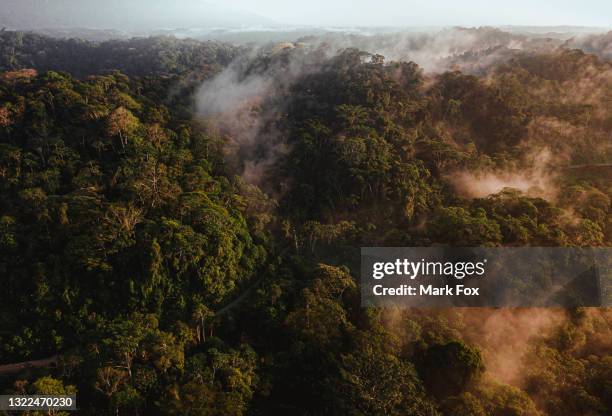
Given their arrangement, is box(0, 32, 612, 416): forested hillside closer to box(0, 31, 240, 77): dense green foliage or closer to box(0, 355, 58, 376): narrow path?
box(0, 355, 58, 376): narrow path

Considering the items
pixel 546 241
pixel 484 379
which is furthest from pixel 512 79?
pixel 484 379

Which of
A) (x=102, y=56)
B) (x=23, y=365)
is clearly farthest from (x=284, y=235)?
(x=102, y=56)

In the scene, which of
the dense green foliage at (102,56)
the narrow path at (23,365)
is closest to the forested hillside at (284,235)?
the narrow path at (23,365)

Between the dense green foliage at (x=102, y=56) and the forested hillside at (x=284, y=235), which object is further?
the dense green foliage at (x=102, y=56)

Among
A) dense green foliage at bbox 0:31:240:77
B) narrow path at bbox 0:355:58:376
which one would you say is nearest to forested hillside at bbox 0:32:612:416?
narrow path at bbox 0:355:58:376

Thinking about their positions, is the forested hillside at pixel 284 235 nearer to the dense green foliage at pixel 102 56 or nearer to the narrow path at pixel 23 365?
the narrow path at pixel 23 365

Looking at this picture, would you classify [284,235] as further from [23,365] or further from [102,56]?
[102,56]

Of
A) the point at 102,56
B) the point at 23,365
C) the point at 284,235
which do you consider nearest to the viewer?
the point at 23,365

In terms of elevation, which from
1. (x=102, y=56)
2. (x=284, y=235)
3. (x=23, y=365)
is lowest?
(x=23, y=365)

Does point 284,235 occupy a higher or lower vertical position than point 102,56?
lower
